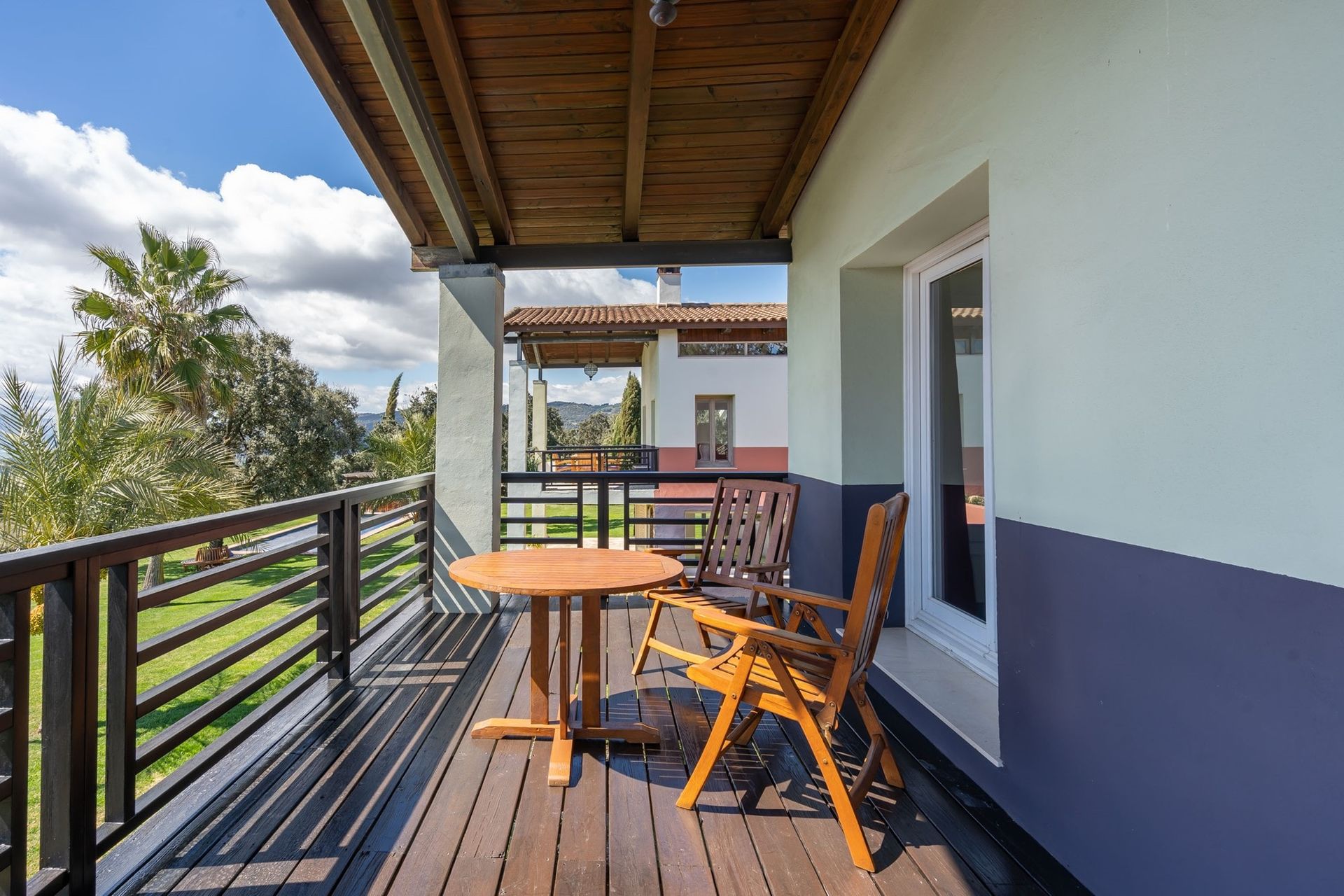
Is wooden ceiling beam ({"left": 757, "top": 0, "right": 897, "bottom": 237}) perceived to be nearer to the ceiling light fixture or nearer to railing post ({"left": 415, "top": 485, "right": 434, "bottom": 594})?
the ceiling light fixture

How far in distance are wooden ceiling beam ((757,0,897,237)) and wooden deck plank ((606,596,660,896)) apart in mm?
3042

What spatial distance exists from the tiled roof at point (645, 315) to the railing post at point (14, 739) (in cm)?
1023

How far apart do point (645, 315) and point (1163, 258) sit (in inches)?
459

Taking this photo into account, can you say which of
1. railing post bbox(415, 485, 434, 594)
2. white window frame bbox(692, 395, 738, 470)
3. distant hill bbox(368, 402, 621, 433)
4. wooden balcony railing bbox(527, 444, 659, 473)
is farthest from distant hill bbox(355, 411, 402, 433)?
railing post bbox(415, 485, 434, 594)

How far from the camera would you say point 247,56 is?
9.98 m

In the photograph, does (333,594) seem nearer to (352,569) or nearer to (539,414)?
(352,569)

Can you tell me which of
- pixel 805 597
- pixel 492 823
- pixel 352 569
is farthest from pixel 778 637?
pixel 352 569

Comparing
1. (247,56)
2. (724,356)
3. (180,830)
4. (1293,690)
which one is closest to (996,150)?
(1293,690)

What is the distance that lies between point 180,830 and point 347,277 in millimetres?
38451

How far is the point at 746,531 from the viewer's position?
3.40 m

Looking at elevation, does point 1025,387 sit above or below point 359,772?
above

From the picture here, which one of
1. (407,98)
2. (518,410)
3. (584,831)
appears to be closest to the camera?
(584,831)

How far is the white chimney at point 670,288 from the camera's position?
1362cm

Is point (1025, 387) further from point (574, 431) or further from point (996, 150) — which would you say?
point (574, 431)
